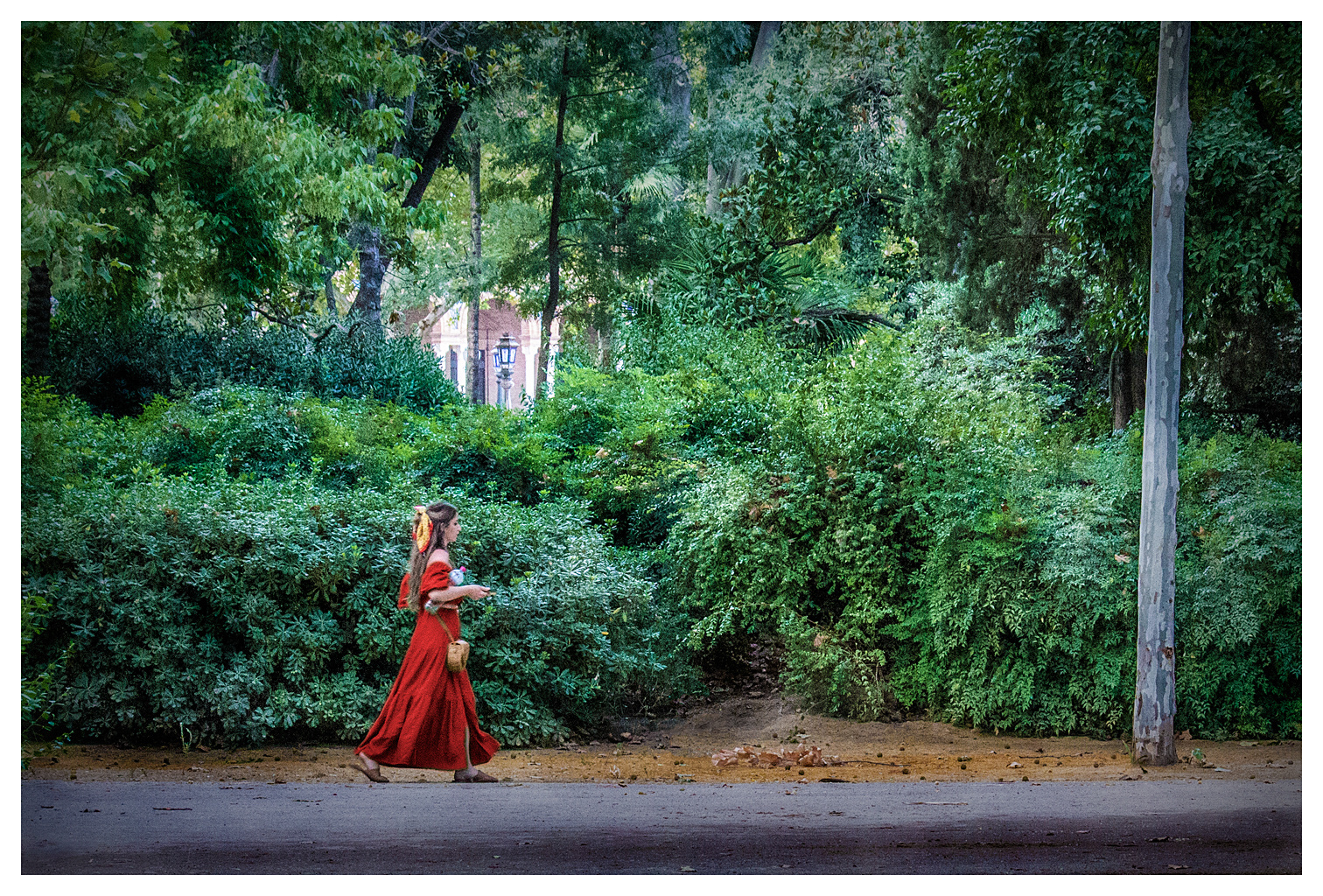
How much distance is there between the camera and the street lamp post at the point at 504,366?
6.58 m

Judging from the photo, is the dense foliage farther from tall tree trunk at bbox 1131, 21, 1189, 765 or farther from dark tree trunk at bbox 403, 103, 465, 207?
tall tree trunk at bbox 1131, 21, 1189, 765

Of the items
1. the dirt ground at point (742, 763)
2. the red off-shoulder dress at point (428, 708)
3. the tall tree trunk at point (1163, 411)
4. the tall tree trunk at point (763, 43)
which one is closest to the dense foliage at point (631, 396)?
the tall tree trunk at point (763, 43)

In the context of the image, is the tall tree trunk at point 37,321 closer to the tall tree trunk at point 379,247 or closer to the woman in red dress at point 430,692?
the tall tree trunk at point 379,247

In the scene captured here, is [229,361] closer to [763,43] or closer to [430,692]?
[430,692]

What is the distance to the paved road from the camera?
13.9 ft

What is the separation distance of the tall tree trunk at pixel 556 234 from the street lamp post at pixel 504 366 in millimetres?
259

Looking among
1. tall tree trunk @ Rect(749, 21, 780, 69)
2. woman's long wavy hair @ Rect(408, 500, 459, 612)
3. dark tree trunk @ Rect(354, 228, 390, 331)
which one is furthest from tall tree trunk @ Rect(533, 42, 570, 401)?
woman's long wavy hair @ Rect(408, 500, 459, 612)

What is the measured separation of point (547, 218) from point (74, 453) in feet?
9.45

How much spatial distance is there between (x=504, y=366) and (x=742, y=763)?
3.13m

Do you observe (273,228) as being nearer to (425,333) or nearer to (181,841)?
(425,333)

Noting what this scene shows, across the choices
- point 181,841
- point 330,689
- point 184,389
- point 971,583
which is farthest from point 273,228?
point 971,583

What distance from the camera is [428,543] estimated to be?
446 cm

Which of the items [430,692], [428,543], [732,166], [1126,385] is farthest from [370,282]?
[1126,385]

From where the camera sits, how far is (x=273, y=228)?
226 inches
